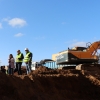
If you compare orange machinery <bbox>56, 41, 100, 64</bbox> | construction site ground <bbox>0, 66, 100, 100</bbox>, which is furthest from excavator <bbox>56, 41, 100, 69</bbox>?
construction site ground <bbox>0, 66, 100, 100</bbox>

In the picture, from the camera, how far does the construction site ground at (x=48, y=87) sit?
884cm

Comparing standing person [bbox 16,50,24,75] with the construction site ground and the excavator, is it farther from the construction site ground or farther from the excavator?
the excavator

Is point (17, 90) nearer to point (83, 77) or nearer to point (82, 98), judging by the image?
point (82, 98)

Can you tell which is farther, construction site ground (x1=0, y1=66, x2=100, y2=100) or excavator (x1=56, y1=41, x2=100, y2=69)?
excavator (x1=56, y1=41, x2=100, y2=69)

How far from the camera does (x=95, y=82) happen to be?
44.8 ft

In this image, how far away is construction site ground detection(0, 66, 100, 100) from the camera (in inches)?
348

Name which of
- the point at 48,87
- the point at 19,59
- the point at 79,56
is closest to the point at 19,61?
the point at 19,59

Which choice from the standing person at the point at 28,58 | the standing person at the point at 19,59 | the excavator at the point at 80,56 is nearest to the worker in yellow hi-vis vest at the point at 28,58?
the standing person at the point at 28,58

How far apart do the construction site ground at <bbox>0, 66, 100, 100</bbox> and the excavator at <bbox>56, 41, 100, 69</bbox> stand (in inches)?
230

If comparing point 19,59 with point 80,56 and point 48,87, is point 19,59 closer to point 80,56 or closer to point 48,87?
point 48,87

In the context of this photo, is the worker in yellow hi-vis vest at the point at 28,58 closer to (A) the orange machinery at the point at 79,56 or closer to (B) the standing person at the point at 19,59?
(B) the standing person at the point at 19,59

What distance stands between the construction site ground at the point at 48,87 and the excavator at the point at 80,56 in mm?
5852

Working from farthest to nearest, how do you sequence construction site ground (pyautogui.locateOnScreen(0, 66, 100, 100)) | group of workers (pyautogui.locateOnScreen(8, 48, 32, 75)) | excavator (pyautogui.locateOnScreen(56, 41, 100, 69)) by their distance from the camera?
excavator (pyautogui.locateOnScreen(56, 41, 100, 69))
group of workers (pyautogui.locateOnScreen(8, 48, 32, 75))
construction site ground (pyautogui.locateOnScreen(0, 66, 100, 100))

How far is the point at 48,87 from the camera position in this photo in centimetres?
1191
